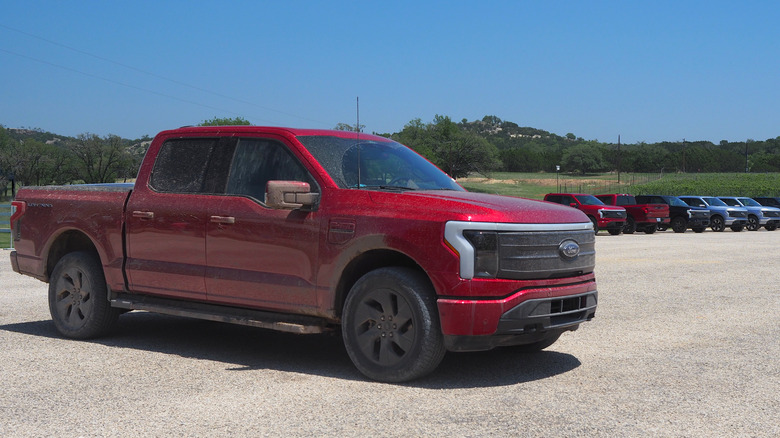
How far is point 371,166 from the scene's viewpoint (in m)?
6.90

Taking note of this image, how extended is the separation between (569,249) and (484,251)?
0.76 meters

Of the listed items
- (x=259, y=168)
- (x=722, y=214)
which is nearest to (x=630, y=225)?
(x=722, y=214)

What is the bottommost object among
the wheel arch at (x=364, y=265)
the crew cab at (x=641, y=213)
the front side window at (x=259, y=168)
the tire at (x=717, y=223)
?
the tire at (x=717, y=223)

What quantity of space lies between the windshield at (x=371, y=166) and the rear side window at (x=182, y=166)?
3.37 ft

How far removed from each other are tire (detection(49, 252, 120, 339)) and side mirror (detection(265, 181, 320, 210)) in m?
2.40

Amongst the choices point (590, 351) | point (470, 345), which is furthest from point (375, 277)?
point (590, 351)

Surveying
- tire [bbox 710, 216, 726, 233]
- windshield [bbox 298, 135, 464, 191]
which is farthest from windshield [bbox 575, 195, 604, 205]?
windshield [bbox 298, 135, 464, 191]

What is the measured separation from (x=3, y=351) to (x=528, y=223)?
4679mm

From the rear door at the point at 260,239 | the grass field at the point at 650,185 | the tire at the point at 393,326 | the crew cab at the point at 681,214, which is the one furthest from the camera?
the grass field at the point at 650,185

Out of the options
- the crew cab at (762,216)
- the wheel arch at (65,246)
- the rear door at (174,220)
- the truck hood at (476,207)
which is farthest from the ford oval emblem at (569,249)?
the crew cab at (762,216)

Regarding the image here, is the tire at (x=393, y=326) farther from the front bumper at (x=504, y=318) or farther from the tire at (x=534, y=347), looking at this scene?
the tire at (x=534, y=347)

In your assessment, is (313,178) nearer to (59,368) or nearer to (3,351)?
(59,368)

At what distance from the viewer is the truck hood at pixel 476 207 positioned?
5.78 m

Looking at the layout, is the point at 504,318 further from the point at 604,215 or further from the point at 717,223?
the point at 717,223
